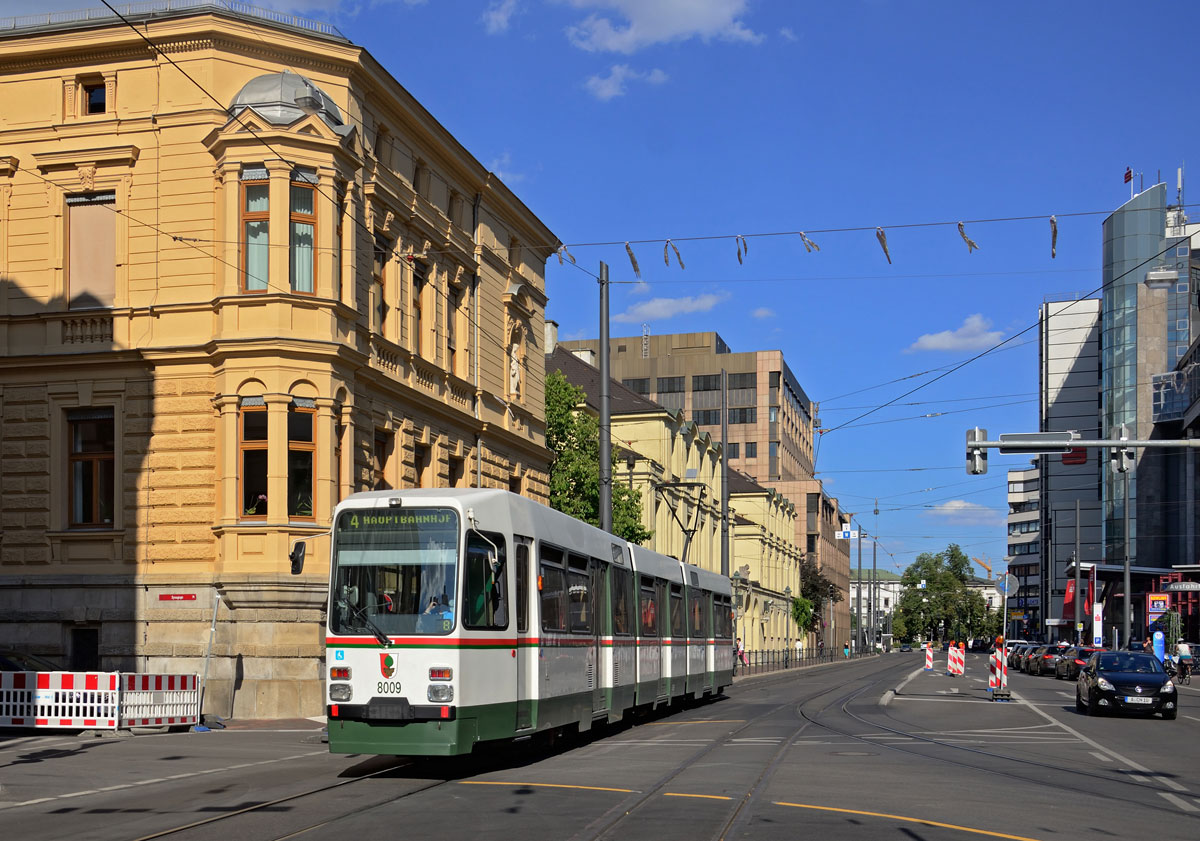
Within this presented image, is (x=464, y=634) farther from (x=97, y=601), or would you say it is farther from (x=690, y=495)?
(x=690, y=495)

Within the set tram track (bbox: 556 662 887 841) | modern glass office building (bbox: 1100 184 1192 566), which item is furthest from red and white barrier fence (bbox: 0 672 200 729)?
modern glass office building (bbox: 1100 184 1192 566)

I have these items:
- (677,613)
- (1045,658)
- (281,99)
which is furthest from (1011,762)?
(1045,658)

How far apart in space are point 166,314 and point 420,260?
281 inches

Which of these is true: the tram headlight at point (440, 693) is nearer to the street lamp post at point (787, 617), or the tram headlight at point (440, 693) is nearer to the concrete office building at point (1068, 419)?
the street lamp post at point (787, 617)

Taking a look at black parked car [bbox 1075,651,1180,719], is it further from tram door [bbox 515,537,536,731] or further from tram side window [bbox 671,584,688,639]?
tram door [bbox 515,537,536,731]

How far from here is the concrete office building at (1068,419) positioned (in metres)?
123

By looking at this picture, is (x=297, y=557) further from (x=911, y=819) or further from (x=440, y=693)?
(x=911, y=819)

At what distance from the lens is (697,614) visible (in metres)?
29.9

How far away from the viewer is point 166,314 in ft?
90.8

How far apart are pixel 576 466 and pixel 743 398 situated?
7742 cm

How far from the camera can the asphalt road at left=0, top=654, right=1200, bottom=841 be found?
11.3 m

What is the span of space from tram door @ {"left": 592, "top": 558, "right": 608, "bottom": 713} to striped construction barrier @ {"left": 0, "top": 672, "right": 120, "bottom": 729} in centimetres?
765

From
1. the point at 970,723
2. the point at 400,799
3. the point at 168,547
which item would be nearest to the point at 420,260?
the point at 168,547

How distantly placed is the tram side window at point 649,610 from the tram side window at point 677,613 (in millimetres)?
1733
